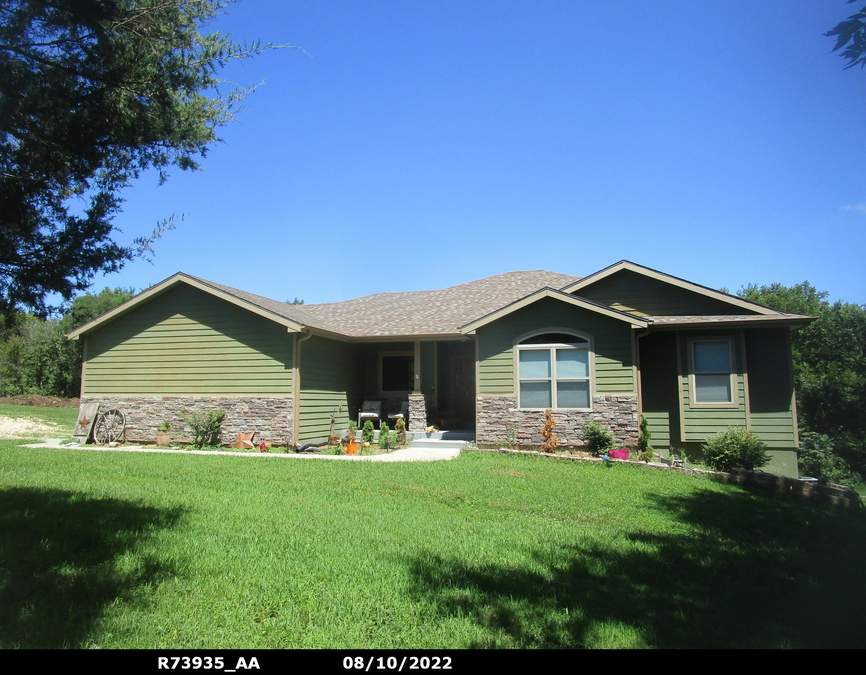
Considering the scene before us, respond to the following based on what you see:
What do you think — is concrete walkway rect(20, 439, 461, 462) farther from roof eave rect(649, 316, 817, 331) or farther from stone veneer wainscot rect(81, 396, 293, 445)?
roof eave rect(649, 316, 817, 331)

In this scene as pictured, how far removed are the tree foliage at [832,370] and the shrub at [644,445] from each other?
2190 cm

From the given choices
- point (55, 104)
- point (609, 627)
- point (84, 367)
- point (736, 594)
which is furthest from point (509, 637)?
point (84, 367)

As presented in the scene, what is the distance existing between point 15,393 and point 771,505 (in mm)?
39238

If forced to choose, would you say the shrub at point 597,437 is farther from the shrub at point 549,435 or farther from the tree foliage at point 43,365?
the tree foliage at point 43,365

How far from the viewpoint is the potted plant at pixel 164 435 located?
47.3 ft

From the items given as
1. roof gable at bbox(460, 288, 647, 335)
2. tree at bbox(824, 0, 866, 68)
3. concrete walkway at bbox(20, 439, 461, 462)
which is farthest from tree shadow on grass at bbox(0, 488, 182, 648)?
roof gable at bbox(460, 288, 647, 335)

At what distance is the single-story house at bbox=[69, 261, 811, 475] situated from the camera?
12430 millimetres

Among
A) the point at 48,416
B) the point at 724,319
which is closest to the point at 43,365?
the point at 48,416

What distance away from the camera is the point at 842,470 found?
84.2ft

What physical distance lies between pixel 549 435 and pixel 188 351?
1001cm

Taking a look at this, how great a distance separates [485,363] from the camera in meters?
13.4

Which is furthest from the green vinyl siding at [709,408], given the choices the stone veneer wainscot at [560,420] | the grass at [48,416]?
the grass at [48,416]

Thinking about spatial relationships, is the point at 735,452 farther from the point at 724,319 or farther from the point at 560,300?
the point at 560,300

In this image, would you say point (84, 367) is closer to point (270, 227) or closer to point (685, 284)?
point (270, 227)
